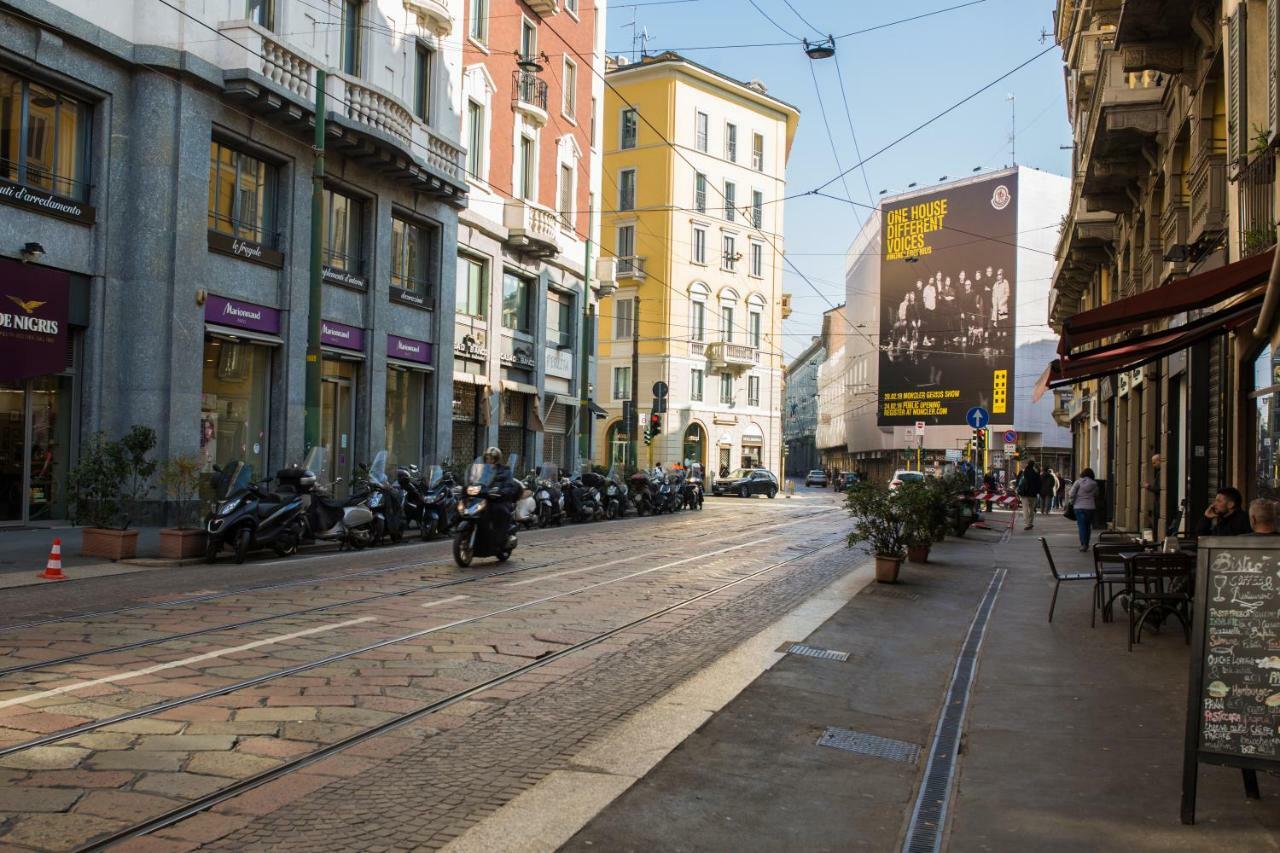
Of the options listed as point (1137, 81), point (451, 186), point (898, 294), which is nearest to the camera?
point (1137, 81)

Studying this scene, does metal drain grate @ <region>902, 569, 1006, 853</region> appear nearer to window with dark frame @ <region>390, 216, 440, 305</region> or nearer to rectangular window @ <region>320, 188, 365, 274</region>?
rectangular window @ <region>320, 188, 365, 274</region>

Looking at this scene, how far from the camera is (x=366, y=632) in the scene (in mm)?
8547

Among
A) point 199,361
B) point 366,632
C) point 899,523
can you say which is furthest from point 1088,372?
point 199,361

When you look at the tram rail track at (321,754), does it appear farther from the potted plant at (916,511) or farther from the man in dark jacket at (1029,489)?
the man in dark jacket at (1029,489)

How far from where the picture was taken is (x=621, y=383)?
5594 cm

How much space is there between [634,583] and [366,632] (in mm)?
4474

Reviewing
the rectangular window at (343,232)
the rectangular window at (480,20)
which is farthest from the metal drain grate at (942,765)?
the rectangular window at (480,20)

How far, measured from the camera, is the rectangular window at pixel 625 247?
55562 mm

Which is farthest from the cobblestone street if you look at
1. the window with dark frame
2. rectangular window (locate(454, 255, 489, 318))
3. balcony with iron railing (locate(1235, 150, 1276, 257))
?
rectangular window (locate(454, 255, 489, 318))

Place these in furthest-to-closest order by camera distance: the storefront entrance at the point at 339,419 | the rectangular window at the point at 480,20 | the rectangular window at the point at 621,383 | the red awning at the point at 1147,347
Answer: the rectangular window at the point at 621,383 < the rectangular window at the point at 480,20 < the storefront entrance at the point at 339,419 < the red awning at the point at 1147,347

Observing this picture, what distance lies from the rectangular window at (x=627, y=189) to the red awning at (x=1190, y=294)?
48.2 metres

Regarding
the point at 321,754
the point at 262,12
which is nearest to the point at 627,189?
the point at 262,12

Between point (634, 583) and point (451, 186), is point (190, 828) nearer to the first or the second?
point (634, 583)

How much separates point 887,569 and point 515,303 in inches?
827
